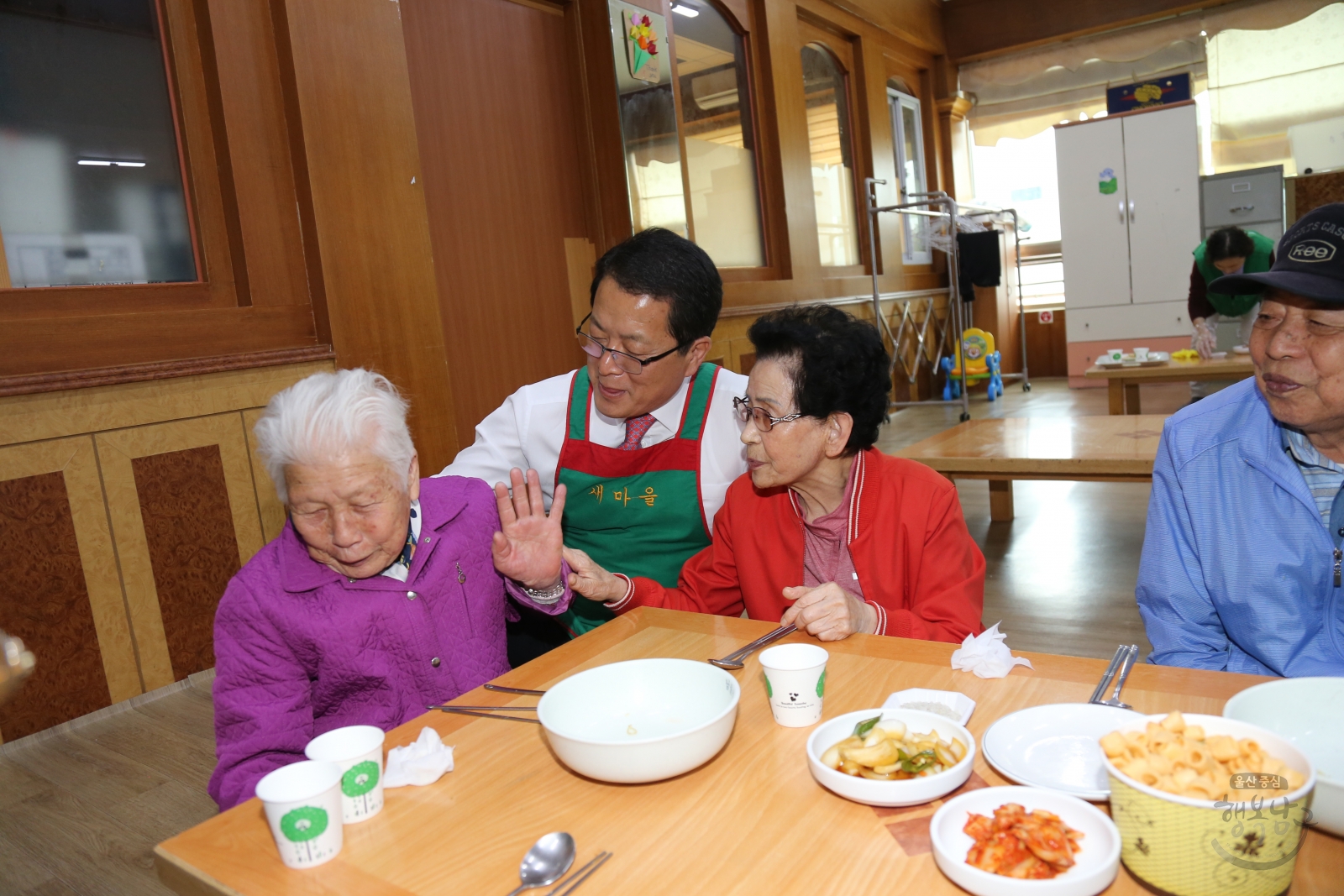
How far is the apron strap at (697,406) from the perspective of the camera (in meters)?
2.06

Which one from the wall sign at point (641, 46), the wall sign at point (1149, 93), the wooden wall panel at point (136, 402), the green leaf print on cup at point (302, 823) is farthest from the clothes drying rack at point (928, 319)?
the green leaf print on cup at point (302, 823)

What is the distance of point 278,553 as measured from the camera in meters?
1.37

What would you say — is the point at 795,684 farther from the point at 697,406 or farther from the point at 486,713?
the point at 697,406

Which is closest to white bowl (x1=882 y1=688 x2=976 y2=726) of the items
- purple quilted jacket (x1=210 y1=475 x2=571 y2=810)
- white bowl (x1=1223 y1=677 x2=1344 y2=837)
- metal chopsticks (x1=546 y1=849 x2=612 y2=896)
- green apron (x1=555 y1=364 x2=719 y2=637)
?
white bowl (x1=1223 y1=677 x2=1344 y2=837)

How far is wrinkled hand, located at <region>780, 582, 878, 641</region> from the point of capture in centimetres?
130

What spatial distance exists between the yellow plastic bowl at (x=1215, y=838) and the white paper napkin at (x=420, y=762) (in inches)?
27.8

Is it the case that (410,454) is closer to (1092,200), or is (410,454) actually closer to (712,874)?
(712,874)

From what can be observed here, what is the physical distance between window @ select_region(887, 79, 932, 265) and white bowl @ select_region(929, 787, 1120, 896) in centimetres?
843

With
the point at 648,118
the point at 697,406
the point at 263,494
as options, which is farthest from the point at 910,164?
the point at 697,406

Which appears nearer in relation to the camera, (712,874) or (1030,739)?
(712,874)

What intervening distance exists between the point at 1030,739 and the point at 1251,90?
9492mm

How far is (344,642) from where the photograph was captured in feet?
4.47

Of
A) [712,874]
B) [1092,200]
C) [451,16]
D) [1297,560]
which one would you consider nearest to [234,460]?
[451,16]

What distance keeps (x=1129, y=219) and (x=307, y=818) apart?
9171 mm
